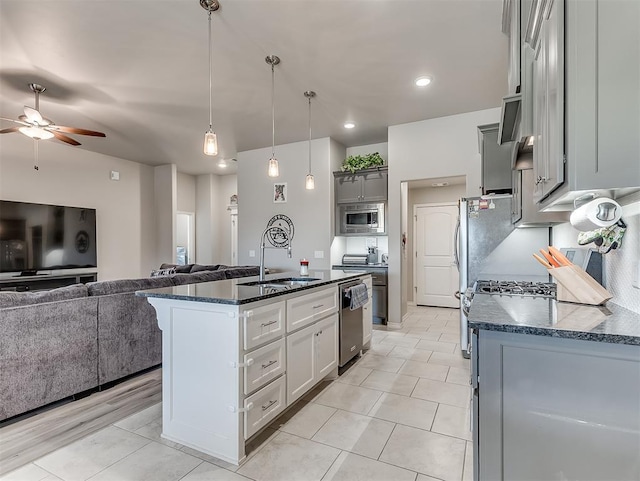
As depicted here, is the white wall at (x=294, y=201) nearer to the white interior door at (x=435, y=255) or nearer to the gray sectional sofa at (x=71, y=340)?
the white interior door at (x=435, y=255)

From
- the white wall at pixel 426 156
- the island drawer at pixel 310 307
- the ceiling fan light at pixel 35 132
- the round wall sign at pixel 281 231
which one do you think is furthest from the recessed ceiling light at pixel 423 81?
the ceiling fan light at pixel 35 132

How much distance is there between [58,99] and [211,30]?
256 cm

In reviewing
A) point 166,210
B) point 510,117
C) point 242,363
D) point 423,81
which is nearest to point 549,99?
point 510,117

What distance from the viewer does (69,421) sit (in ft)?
7.52

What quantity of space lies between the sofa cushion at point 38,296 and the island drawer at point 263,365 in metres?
1.71

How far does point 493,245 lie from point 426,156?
5.99 ft

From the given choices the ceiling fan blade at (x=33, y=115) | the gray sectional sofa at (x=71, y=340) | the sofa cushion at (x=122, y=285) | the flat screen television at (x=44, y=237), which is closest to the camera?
the gray sectional sofa at (x=71, y=340)

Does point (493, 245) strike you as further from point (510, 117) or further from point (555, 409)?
point (555, 409)

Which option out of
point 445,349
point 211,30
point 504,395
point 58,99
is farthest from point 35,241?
point 504,395

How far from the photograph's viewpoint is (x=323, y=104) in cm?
417

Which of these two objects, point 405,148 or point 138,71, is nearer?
point 138,71

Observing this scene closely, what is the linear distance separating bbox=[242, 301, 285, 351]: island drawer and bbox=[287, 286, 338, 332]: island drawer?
0.12 meters

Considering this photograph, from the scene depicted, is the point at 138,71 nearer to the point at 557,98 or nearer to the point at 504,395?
the point at 557,98

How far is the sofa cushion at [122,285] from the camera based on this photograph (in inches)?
109
